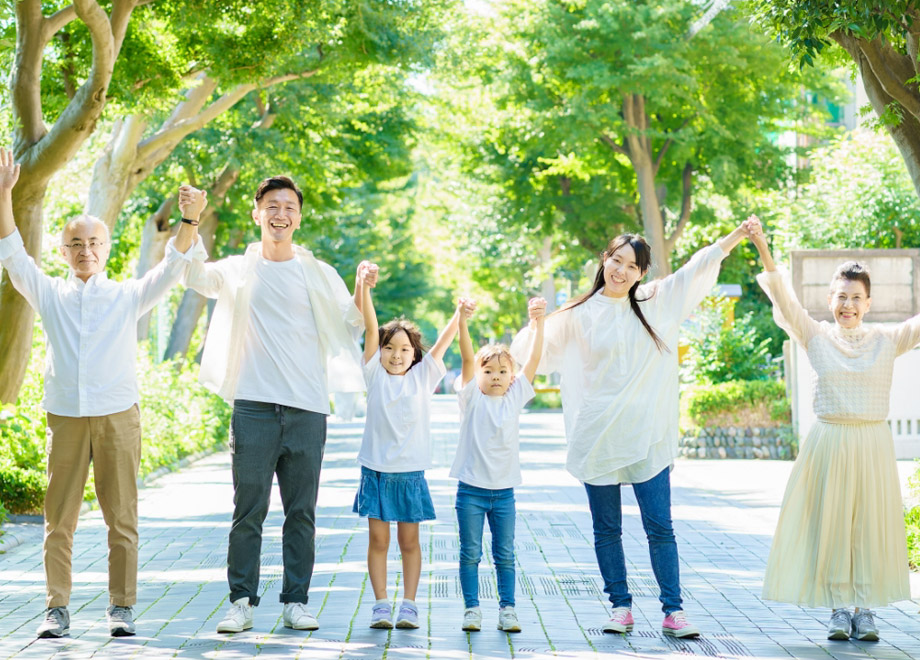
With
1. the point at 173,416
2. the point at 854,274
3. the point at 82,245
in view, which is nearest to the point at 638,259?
the point at 854,274

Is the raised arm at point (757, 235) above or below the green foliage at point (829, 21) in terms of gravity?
below

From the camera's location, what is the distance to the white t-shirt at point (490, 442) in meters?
6.98

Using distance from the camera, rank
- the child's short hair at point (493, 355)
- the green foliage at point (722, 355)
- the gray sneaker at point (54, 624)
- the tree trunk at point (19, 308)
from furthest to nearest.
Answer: the green foliage at point (722, 355), the tree trunk at point (19, 308), the child's short hair at point (493, 355), the gray sneaker at point (54, 624)

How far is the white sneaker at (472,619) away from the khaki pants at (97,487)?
1.59 metres

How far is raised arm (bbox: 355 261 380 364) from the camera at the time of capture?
686 cm

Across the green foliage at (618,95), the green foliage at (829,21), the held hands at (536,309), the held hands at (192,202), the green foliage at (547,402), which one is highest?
the green foliage at (618,95)

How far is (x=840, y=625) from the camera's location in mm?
6758

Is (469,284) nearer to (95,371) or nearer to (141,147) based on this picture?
(141,147)

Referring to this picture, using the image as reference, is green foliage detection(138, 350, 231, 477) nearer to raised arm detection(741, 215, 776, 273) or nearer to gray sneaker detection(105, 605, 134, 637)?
gray sneaker detection(105, 605, 134, 637)

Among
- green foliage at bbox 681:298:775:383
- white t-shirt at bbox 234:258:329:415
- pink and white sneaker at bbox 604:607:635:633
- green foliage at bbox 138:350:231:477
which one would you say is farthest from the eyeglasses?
green foliage at bbox 681:298:775:383

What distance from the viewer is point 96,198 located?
54.3ft

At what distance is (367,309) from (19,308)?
6237 millimetres

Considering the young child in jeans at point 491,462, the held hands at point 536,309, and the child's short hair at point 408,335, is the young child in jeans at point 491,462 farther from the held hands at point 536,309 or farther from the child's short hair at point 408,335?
the child's short hair at point 408,335

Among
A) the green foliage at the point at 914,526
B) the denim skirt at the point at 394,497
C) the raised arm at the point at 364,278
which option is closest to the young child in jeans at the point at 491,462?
the denim skirt at the point at 394,497
